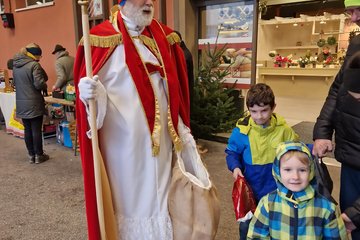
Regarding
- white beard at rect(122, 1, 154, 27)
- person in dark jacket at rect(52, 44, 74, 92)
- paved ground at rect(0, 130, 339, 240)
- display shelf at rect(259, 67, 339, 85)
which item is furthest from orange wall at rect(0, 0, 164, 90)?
display shelf at rect(259, 67, 339, 85)

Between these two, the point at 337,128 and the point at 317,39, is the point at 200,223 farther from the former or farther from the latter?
the point at 317,39

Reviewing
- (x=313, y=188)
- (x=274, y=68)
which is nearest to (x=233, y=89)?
(x=313, y=188)

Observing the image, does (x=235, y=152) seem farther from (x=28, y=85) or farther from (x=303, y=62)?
(x=303, y=62)

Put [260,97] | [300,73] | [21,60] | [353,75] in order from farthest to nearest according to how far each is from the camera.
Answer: [300,73]
[21,60]
[260,97]
[353,75]

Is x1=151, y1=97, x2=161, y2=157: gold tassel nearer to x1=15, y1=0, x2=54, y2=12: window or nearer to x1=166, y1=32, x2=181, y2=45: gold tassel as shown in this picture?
x1=166, y1=32, x2=181, y2=45: gold tassel

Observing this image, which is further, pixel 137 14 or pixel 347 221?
pixel 137 14

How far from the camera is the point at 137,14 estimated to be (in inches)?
59.1

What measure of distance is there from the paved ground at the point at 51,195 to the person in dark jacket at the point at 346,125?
105cm

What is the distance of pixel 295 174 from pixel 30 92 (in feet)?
11.5

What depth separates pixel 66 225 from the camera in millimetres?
2547

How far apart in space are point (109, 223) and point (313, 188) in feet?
3.01

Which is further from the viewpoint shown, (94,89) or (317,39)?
(317,39)

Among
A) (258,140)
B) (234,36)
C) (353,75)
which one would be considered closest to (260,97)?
(258,140)

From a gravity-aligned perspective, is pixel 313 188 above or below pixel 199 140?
above
